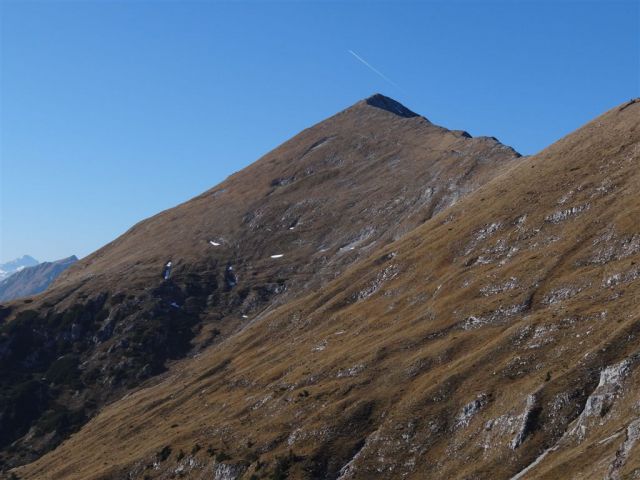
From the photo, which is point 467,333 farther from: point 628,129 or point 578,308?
point 628,129

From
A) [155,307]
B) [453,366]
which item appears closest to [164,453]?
[453,366]

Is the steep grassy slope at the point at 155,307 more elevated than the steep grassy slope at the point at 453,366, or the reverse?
the steep grassy slope at the point at 155,307

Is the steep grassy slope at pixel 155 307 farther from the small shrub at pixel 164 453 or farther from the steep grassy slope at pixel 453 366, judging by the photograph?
the small shrub at pixel 164 453

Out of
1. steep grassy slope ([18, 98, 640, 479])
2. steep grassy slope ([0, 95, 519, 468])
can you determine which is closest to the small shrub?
steep grassy slope ([18, 98, 640, 479])

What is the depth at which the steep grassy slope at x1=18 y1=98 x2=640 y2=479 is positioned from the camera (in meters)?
64.9

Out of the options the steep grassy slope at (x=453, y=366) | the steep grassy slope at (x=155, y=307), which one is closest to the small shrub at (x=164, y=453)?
the steep grassy slope at (x=453, y=366)

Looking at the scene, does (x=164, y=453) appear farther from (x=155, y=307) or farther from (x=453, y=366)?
(x=155, y=307)

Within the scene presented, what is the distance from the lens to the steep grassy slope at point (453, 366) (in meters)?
64.9

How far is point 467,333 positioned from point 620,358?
966 inches

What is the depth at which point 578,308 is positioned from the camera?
254 feet

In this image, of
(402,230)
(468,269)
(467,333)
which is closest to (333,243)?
(402,230)

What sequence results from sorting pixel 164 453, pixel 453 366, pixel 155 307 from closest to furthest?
pixel 453 366 < pixel 164 453 < pixel 155 307

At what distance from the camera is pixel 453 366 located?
80562 mm

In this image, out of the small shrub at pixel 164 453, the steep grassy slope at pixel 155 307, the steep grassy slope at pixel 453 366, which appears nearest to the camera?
the steep grassy slope at pixel 453 366
